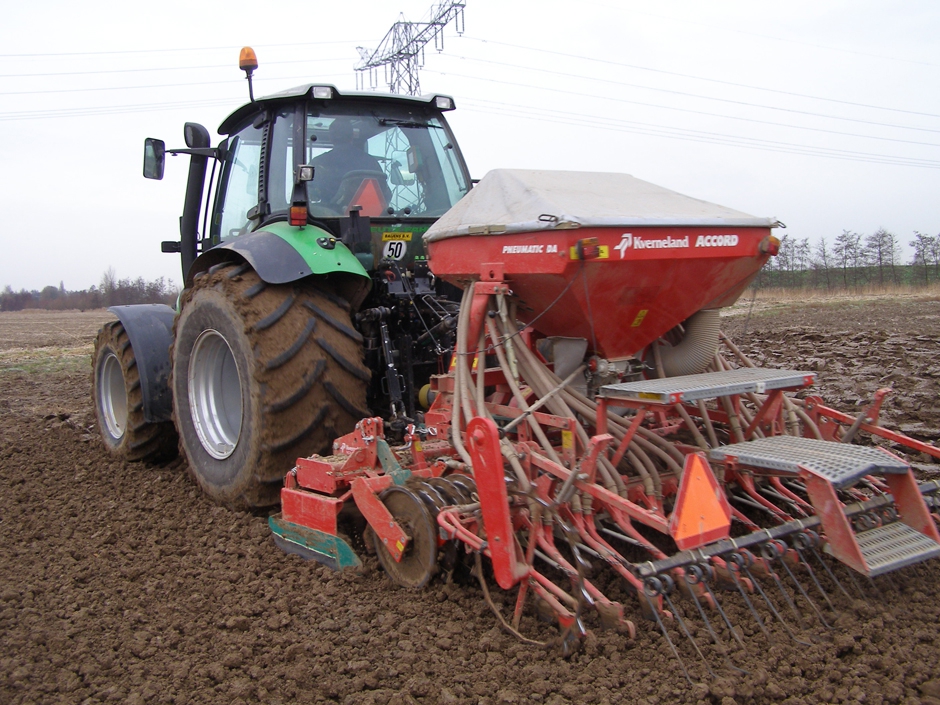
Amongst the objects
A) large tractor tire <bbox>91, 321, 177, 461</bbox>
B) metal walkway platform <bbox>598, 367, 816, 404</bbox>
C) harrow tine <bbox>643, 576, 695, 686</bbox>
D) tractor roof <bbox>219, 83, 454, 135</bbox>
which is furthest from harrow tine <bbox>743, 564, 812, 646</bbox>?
large tractor tire <bbox>91, 321, 177, 461</bbox>

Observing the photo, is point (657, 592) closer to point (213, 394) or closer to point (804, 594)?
point (804, 594)

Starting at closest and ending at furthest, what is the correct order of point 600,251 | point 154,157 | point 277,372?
point 600,251 < point 277,372 < point 154,157

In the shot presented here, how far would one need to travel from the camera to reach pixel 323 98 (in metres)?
4.10

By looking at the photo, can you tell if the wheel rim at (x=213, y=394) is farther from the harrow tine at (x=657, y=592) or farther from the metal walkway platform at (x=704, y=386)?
the harrow tine at (x=657, y=592)

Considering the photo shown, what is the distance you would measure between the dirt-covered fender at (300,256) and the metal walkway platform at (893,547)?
7.94ft

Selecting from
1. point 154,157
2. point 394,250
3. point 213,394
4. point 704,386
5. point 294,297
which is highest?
point 154,157

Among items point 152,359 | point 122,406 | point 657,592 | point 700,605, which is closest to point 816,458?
point 700,605

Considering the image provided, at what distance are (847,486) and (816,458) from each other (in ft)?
0.45

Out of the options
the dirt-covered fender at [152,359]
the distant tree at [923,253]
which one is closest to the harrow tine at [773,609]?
the dirt-covered fender at [152,359]

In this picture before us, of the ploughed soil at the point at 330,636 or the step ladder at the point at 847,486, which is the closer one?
the ploughed soil at the point at 330,636

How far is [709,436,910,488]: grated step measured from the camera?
98.8 inches

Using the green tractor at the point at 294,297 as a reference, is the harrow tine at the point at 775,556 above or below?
below

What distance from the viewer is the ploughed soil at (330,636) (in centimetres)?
227

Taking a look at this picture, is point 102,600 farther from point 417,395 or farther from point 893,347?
point 893,347
